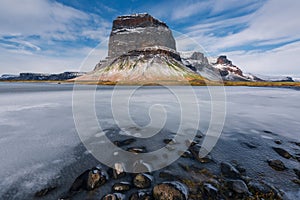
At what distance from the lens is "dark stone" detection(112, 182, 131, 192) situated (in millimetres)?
5715

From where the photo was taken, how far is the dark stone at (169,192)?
530 cm

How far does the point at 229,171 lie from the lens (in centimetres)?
682

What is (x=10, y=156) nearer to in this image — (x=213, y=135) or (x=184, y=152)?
(x=184, y=152)

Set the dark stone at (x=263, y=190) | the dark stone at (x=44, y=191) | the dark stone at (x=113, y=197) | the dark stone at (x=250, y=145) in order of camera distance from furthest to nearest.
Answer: the dark stone at (x=250, y=145) → the dark stone at (x=263, y=190) → the dark stone at (x=44, y=191) → the dark stone at (x=113, y=197)

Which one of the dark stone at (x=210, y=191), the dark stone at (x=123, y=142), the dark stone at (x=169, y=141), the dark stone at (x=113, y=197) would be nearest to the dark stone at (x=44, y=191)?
the dark stone at (x=113, y=197)

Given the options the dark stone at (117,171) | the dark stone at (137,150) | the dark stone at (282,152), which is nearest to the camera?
the dark stone at (117,171)

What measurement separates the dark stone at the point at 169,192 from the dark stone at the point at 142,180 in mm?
505

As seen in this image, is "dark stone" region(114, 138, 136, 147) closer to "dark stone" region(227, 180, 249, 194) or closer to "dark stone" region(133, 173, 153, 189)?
"dark stone" region(133, 173, 153, 189)

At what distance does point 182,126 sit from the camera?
13.1 m

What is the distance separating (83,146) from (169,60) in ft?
620

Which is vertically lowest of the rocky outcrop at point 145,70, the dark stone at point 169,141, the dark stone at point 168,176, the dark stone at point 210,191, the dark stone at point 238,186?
the dark stone at point 169,141

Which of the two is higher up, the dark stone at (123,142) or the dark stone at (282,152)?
the dark stone at (282,152)

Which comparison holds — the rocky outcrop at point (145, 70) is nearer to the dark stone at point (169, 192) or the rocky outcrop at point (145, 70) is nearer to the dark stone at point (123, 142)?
the dark stone at point (123, 142)

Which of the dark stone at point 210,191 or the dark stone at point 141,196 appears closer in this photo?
the dark stone at point 141,196
